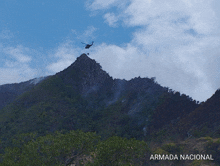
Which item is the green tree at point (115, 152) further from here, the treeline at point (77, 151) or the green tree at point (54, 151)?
the green tree at point (54, 151)

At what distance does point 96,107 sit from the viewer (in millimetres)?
65625

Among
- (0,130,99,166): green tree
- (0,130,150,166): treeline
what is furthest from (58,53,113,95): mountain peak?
(0,130,150,166): treeline

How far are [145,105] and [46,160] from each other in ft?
140

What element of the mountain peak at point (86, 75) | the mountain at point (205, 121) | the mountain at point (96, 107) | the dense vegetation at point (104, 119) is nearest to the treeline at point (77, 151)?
the dense vegetation at point (104, 119)

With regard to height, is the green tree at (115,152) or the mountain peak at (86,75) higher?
the mountain peak at (86,75)

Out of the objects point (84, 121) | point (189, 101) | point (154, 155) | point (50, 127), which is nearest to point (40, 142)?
point (154, 155)

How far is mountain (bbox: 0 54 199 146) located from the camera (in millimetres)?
50250

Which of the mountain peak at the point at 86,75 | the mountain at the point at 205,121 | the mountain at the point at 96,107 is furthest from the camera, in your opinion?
the mountain peak at the point at 86,75

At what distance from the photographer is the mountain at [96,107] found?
5025cm

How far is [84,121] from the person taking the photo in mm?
56375

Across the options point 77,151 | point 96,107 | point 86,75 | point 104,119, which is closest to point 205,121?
point 104,119

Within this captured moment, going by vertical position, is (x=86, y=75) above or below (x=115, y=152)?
above

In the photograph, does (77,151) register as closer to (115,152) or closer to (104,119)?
(115,152)

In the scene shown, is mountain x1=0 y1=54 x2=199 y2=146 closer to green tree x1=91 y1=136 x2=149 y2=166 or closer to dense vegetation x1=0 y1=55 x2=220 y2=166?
dense vegetation x1=0 y1=55 x2=220 y2=166
